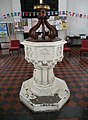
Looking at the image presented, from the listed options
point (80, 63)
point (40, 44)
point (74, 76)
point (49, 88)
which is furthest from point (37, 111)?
point (80, 63)

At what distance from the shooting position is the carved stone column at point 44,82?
198 centimetres

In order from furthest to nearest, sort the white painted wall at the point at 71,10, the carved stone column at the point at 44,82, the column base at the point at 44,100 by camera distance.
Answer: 1. the white painted wall at the point at 71,10
2. the column base at the point at 44,100
3. the carved stone column at the point at 44,82

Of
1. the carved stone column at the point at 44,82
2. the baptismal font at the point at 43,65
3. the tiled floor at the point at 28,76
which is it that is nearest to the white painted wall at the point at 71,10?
the tiled floor at the point at 28,76

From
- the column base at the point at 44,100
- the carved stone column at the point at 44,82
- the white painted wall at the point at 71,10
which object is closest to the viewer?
the carved stone column at the point at 44,82

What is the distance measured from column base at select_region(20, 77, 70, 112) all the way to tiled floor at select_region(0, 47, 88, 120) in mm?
85

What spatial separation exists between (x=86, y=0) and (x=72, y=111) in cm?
664

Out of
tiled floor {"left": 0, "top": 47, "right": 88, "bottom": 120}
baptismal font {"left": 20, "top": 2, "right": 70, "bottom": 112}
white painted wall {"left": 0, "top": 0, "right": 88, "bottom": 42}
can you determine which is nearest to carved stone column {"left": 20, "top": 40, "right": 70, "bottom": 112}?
baptismal font {"left": 20, "top": 2, "right": 70, "bottom": 112}

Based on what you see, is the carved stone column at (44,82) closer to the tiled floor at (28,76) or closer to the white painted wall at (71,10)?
the tiled floor at (28,76)

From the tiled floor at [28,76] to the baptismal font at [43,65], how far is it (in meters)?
0.14

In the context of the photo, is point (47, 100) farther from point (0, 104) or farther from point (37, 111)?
point (0, 104)

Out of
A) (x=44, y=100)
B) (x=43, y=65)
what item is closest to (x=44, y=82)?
(x=44, y=100)

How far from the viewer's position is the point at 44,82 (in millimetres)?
2420

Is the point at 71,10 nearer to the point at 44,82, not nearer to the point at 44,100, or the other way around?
the point at 44,82

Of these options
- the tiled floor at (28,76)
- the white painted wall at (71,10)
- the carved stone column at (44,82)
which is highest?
the white painted wall at (71,10)
